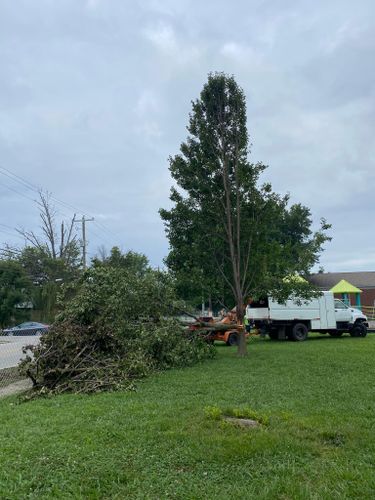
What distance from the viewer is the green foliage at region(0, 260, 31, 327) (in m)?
41.8

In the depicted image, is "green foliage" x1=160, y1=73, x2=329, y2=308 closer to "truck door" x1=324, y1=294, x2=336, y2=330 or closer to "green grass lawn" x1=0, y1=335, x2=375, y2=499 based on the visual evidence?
"green grass lawn" x1=0, y1=335, x2=375, y2=499

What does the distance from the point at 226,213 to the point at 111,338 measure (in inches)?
213

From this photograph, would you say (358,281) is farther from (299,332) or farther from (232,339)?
(232,339)

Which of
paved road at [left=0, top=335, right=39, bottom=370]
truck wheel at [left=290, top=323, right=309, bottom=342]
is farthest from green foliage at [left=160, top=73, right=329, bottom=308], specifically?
truck wheel at [left=290, top=323, right=309, bottom=342]

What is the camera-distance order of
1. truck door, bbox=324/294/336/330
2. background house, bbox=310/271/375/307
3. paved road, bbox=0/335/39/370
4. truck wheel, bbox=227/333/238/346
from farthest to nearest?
background house, bbox=310/271/375/307 → truck door, bbox=324/294/336/330 → truck wheel, bbox=227/333/238/346 → paved road, bbox=0/335/39/370

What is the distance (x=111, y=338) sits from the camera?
1139cm

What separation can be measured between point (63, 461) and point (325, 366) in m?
8.21

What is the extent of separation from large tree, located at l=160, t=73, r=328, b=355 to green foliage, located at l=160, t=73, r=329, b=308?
0.03 m

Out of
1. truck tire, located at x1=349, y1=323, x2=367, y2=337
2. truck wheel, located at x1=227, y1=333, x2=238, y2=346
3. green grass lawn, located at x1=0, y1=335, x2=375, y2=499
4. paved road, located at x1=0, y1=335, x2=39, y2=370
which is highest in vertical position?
truck tire, located at x1=349, y1=323, x2=367, y2=337

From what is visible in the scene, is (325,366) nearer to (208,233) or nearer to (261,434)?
(208,233)

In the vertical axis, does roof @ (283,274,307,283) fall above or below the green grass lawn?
above

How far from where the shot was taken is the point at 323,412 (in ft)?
21.4

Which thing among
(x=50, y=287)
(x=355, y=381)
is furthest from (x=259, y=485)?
(x=50, y=287)

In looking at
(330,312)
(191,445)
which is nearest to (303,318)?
(330,312)
